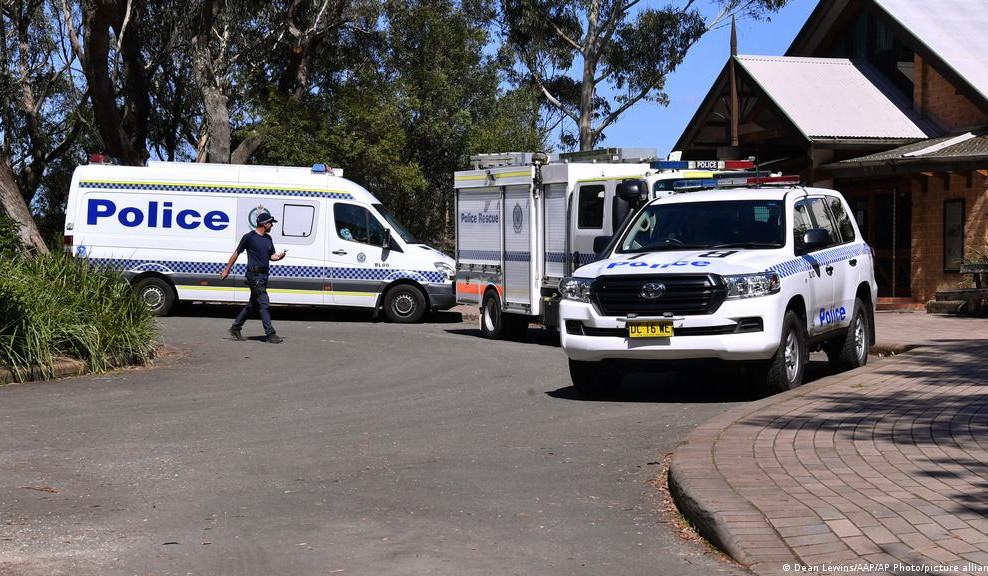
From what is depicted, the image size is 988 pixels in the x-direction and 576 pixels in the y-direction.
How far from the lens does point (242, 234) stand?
2266 cm

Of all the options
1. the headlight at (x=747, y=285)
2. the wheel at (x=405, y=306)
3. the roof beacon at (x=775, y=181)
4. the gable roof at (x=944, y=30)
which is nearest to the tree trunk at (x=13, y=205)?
the wheel at (x=405, y=306)

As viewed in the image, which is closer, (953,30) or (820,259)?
(820,259)

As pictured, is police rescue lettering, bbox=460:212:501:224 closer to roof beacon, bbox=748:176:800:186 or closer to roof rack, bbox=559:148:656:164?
roof rack, bbox=559:148:656:164

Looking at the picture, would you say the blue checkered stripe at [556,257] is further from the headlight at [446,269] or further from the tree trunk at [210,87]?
the tree trunk at [210,87]

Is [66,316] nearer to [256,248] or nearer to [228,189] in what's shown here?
[256,248]

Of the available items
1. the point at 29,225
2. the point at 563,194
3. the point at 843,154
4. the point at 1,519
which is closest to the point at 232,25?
the point at 29,225

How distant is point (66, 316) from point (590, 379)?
6.09m

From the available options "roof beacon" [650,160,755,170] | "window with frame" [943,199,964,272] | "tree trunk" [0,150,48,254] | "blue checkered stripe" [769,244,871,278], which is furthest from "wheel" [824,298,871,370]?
"tree trunk" [0,150,48,254]

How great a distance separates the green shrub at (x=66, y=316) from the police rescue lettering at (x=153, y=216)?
6.58 metres

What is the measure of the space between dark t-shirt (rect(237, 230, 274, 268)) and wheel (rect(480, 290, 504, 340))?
3.53 meters

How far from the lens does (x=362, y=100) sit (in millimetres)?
33875

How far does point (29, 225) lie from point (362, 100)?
12.3m

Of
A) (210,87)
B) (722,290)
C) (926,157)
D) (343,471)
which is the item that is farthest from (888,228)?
(343,471)

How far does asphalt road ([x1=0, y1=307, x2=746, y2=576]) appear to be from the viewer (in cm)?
611
